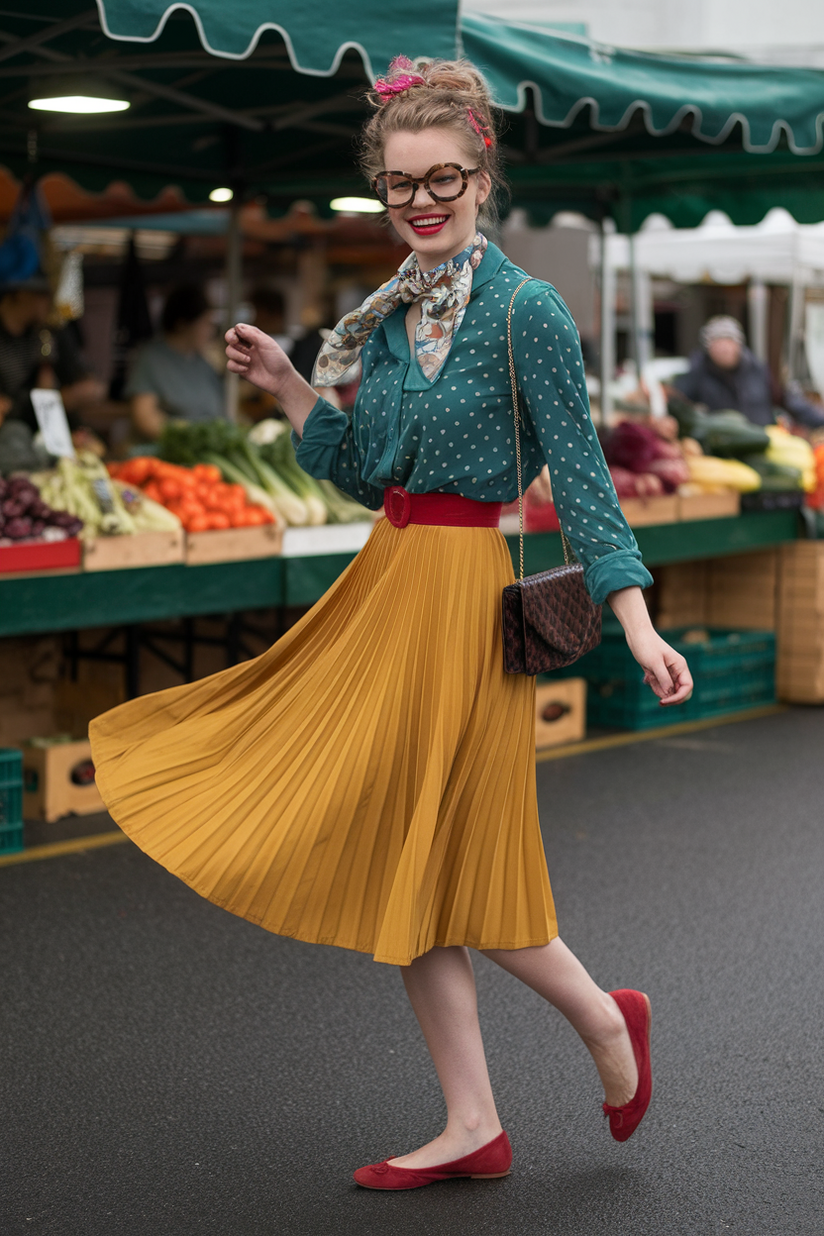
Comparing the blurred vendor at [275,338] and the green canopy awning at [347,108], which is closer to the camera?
the green canopy awning at [347,108]

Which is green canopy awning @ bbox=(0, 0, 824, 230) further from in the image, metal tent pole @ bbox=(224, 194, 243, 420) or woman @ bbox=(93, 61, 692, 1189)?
woman @ bbox=(93, 61, 692, 1189)

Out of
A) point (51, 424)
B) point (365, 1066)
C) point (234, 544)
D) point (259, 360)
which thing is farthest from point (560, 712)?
point (259, 360)

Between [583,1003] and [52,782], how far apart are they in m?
3.13

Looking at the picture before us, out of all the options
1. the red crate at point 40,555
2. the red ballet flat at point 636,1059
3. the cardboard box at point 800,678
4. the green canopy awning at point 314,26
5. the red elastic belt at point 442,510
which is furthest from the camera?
the cardboard box at point 800,678

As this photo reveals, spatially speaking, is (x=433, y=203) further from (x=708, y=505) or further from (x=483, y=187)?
(x=708, y=505)

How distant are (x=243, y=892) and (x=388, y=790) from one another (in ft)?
1.01

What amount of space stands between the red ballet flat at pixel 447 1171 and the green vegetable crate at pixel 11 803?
250 cm

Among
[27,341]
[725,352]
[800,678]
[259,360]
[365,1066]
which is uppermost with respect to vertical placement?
[725,352]

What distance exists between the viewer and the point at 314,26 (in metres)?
4.86

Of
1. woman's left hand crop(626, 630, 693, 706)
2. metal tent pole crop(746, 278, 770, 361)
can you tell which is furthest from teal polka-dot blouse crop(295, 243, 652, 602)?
metal tent pole crop(746, 278, 770, 361)

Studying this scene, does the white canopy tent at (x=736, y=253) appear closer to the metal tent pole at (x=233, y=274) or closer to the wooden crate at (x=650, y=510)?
the metal tent pole at (x=233, y=274)

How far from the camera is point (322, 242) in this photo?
47.6 feet

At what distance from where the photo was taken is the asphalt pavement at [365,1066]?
9.19 ft

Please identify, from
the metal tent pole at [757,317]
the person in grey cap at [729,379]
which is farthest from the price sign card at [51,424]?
the metal tent pole at [757,317]
